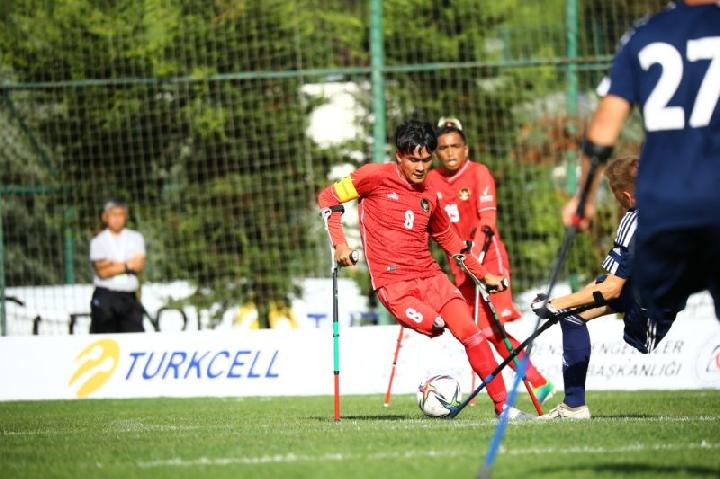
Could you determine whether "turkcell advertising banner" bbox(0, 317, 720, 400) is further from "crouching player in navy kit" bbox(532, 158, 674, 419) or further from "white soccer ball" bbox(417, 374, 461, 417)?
"crouching player in navy kit" bbox(532, 158, 674, 419)

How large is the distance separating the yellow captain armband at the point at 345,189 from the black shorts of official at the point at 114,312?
238 inches

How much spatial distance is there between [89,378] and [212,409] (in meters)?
3.13

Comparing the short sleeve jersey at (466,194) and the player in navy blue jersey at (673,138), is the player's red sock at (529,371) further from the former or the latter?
the player in navy blue jersey at (673,138)

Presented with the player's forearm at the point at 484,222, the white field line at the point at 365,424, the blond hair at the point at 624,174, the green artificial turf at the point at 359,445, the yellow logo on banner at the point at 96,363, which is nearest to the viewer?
the green artificial turf at the point at 359,445

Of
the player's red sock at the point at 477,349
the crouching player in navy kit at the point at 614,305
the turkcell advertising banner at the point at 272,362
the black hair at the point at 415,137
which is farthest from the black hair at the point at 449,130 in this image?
the turkcell advertising banner at the point at 272,362

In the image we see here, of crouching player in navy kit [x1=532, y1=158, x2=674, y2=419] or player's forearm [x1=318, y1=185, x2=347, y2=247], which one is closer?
crouching player in navy kit [x1=532, y1=158, x2=674, y2=419]

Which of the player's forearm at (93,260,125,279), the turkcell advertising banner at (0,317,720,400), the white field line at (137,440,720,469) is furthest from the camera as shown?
the player's forearm at (93,260,125,279)

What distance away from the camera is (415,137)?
9.62 m

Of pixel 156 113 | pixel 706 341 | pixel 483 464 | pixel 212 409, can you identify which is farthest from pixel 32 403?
pixel 483 464

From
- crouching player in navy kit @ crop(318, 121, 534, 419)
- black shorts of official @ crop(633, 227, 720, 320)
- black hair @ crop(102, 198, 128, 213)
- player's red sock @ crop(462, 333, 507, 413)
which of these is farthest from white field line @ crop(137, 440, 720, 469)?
black hair @ crop(102, 198, 128, 213)

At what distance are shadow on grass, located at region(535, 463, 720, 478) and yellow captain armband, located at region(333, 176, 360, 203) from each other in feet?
13.3

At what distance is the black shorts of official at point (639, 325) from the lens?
859 cm

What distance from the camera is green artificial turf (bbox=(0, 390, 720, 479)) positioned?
618 cm

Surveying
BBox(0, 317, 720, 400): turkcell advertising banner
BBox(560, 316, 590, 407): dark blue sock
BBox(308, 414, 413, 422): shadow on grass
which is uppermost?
BBox(560, 316, 590, 407): dark blue sock
